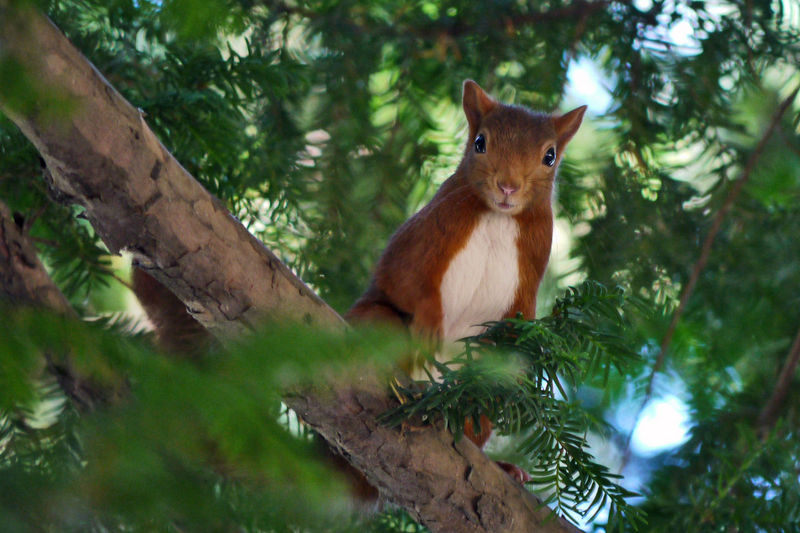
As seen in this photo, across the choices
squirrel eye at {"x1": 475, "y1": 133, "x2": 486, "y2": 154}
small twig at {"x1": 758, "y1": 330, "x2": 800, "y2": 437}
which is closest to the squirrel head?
squirrel eye at {"x1": 475, "y1": 133, "x2": 486, "y2": 154}

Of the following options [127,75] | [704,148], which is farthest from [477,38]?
[127,75]

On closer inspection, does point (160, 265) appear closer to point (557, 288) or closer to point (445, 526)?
point (445, 526)

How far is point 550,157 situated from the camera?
1178mm

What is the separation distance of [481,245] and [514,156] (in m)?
0.14

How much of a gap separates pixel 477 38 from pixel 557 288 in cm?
51

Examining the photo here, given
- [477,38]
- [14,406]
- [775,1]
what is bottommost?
[14,406]

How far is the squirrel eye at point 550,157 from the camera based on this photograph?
1.17m

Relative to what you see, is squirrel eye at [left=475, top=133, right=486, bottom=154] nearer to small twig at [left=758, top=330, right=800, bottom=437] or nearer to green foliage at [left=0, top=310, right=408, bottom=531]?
small twig at [left=758, top=330, right=800, bottom=437]

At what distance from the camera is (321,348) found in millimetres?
266

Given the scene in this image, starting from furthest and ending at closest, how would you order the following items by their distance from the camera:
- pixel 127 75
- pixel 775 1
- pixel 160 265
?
pixel 775 1, pixel 127 75, pixel 160 265

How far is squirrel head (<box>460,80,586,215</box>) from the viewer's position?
112 cm

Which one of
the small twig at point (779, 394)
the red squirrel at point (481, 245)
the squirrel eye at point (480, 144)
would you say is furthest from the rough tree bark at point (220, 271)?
the small twig at point (779, 394)

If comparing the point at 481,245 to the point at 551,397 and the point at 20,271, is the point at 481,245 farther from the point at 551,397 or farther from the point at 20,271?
the point at 20,271

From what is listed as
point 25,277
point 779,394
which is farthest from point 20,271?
point 779,394
